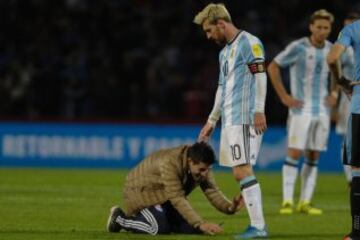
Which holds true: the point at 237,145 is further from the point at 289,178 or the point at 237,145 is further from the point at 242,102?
the point at 289,178

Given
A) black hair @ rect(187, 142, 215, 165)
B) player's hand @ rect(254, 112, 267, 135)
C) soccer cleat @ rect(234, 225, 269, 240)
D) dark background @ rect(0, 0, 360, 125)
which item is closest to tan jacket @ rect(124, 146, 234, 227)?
black hair @ rect(187, 142, 215, 165)

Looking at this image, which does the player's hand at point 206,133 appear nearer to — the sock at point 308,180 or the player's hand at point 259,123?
the player's hand at point 259,123

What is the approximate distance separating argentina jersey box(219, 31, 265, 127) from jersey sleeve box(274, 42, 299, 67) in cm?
337

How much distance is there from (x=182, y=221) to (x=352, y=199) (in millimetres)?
1868

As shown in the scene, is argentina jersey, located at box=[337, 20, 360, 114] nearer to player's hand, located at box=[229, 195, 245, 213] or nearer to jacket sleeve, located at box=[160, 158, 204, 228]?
player's hand, located at box=[229, 195, 245, 213]

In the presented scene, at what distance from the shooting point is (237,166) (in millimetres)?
9023

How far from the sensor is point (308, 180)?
12586mm

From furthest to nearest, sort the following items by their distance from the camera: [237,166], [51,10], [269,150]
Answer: [51,10] → [269,150] → [237,166]

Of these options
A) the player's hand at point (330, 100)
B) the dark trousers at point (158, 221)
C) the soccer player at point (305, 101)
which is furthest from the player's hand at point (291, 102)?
the dark trousers at point (158, 221)

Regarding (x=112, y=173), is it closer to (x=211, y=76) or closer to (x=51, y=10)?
(x=211, y=76)

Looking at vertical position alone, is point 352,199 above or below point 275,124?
above

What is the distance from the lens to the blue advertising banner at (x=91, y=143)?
65.5ft

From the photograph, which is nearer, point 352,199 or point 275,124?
point 352,199

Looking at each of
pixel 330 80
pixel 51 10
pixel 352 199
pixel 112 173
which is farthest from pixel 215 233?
pixel 51 10
